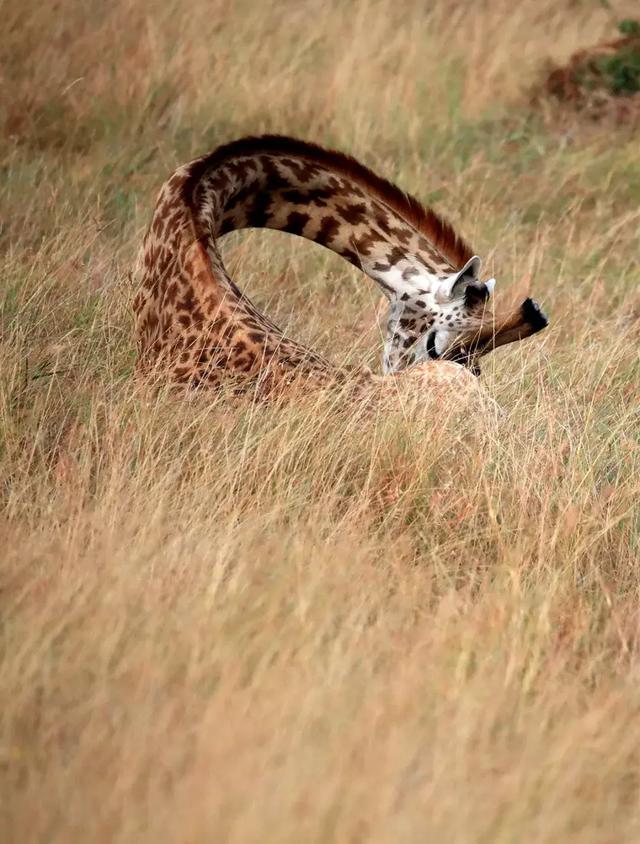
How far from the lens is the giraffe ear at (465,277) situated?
642cm

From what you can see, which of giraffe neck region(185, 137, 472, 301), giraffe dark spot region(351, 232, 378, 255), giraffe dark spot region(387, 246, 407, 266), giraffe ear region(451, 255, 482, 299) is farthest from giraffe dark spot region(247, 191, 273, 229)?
giraffe ear region(451, 255, 482, 299)

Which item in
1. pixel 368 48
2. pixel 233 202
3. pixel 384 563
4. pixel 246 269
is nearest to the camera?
pixel 384 563

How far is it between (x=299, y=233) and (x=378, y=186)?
0.43 meters

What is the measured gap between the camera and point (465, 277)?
6520 millimetres

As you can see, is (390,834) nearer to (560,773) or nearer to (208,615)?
(560,773)

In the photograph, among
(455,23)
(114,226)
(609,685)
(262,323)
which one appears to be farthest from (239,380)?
(455,23)

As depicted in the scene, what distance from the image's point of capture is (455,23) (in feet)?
37.8

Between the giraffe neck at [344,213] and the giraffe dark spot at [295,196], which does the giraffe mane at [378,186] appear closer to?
the giraffe neck at [344,213]

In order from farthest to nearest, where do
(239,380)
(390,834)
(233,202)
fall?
(233,202) < (239,380) < (390,834)

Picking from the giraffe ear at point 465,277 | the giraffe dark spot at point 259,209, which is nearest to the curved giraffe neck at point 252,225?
the giraffe dark spot at point 259,209

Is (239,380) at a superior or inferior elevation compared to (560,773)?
inferior

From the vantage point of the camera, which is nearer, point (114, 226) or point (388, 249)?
point (388, 249)

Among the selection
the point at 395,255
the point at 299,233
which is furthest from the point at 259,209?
the point at 395,255

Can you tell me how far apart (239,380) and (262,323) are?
1.29 feet
